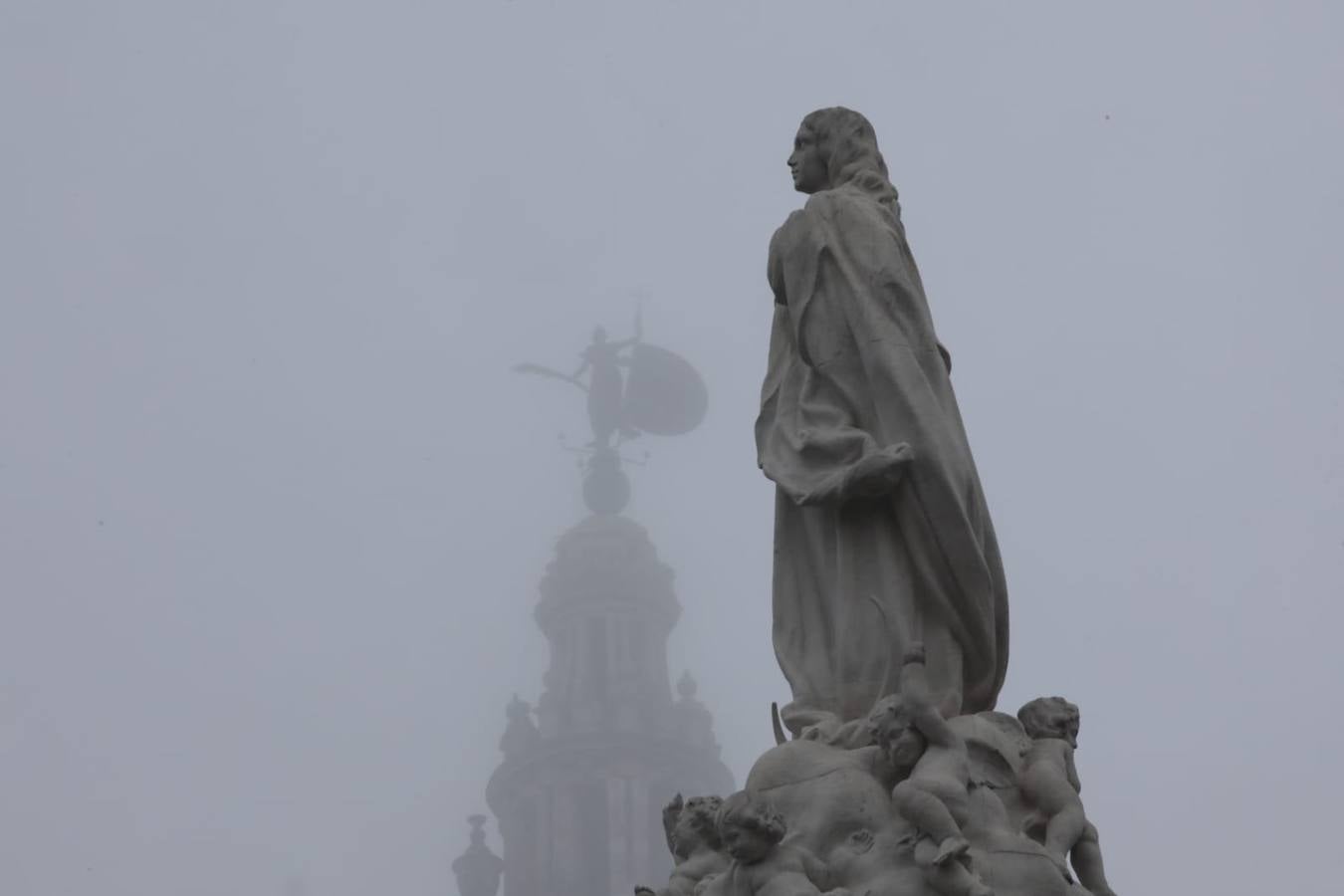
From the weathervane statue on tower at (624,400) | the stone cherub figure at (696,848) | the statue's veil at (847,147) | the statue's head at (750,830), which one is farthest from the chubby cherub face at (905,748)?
the weathervane statue on tower at (624,400)

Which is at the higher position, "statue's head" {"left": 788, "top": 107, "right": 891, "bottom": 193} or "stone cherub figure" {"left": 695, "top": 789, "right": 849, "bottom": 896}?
"statue's head" {"left": 788, "top": 107, "right": 891, "bottom": 193}

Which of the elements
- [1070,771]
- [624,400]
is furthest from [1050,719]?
[624,400]

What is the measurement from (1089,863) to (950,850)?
98cm

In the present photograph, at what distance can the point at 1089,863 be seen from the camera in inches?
309

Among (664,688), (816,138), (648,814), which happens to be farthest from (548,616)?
(816,138)

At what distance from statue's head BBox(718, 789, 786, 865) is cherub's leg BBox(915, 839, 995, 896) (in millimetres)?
563

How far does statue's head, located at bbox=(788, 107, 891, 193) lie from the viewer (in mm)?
10094

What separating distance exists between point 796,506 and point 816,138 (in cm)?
204

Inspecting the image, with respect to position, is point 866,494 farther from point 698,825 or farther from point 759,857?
point 759,857

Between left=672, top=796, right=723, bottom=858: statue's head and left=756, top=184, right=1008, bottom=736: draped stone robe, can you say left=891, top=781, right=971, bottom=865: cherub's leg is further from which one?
left=756, top=184, right=1008, bottom=736: draped stone robe

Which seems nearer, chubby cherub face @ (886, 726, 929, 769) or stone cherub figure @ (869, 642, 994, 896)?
stone cherub figure @ (869, 642, 994, 896)

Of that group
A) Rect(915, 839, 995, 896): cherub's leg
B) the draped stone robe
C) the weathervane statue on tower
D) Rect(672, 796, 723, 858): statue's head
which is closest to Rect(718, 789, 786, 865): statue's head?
Rect(672, 796, 723, 858): statue's head

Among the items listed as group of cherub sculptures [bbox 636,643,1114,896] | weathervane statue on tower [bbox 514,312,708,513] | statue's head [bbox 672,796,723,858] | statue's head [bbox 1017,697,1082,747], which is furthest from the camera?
weathervane statue on tower [bbox 514,312,708,513]

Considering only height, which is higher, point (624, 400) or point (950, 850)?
point (624, 400)
